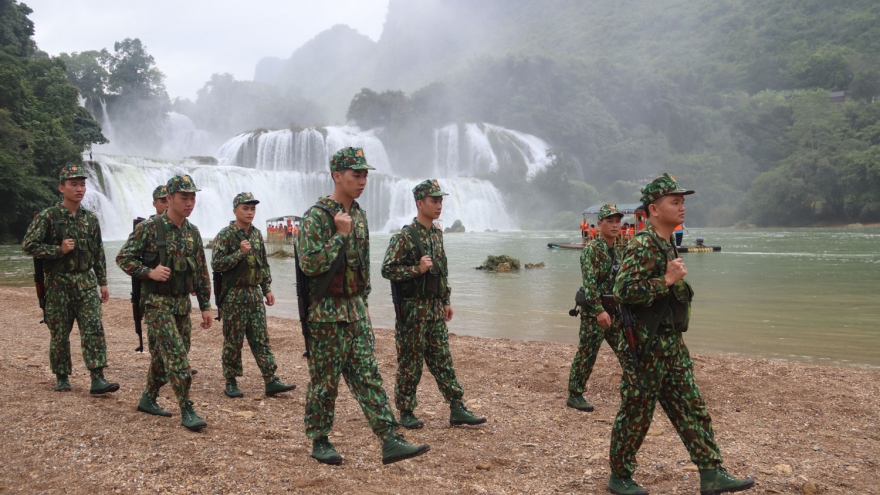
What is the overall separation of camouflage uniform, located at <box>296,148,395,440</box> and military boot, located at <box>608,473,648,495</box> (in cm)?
128

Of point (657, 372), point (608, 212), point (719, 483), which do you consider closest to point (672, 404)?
point (657, 372)

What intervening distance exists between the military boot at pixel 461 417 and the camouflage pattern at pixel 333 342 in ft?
4.24

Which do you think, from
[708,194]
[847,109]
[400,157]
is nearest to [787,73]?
[847,109]

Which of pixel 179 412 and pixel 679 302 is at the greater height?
pixel 679 302

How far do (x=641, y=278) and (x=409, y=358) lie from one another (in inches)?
80.4

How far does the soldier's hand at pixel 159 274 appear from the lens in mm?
4910

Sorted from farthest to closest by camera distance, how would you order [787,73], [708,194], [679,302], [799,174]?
1. [787,73]
2. [708,194]
3. [799,174]
4. [679,302]

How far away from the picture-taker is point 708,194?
77812mm

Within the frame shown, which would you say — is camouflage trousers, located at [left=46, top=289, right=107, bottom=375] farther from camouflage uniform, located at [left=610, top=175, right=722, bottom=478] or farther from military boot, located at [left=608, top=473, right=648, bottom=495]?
camouflage uniform, located at [left=610, top=175, right=722, bottom=478]

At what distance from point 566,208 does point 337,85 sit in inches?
5239

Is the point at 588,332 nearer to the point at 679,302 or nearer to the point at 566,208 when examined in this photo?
the point at 679,302

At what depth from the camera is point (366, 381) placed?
4.02 meters

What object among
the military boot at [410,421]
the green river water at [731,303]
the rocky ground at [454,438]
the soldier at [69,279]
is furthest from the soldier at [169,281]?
the green river water at [731,303]

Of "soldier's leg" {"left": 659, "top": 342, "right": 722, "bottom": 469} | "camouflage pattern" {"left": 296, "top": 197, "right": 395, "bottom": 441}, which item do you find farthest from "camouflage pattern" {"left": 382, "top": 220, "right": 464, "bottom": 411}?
"soldier's leg" {"left": 659, "top": 342, "right": 722, "bottom": 469}
